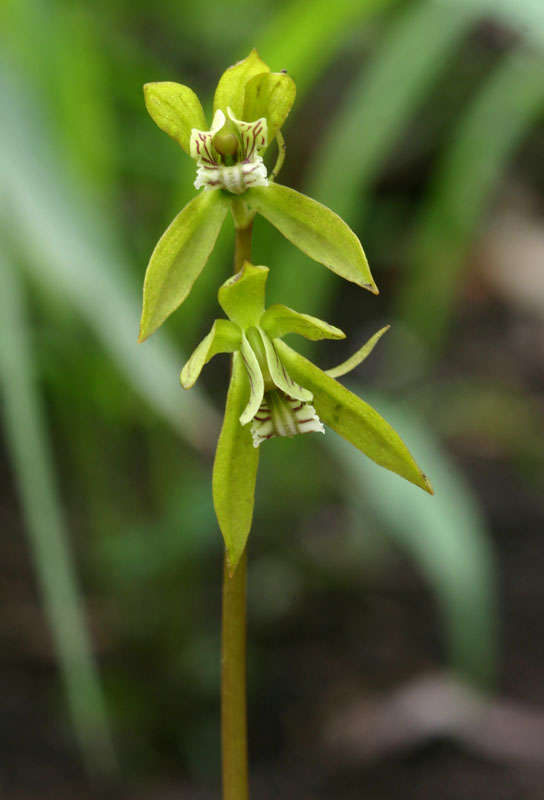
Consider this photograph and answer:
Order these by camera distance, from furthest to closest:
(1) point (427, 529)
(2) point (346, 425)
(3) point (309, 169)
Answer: (3) point (309, 169), (1) point (427, 529), (2) point (346, 425)

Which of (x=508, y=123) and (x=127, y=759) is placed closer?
(x=127, y=759)

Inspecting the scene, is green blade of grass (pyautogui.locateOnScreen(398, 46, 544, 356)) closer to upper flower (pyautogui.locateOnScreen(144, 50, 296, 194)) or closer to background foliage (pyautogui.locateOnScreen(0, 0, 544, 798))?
background foliage (pyautogui.locateOnScreen(0, 0, 544, 798))

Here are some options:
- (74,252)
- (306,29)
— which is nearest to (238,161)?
(74,252)

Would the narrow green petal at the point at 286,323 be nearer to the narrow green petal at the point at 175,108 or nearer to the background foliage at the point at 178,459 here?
the narrow green petal at the point at 175,108

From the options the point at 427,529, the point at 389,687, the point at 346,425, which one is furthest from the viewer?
the point at 389,687

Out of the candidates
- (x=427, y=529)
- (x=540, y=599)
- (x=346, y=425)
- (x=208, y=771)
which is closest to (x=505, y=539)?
(x=540, y=599)

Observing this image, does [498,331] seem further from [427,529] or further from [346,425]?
[346,425]

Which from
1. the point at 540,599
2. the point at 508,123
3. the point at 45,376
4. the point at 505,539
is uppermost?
the point at 508,123

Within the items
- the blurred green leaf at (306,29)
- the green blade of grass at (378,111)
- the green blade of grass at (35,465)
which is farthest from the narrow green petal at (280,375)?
the green blade of grass at (378,111)
